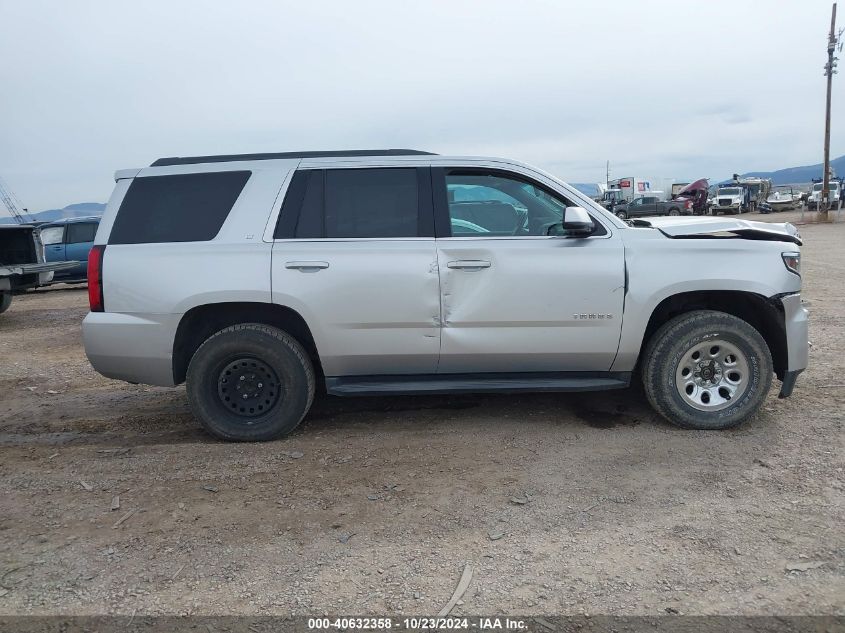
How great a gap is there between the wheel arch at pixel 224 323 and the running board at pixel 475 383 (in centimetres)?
35

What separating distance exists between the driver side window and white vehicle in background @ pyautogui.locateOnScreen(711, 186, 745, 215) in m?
42.6

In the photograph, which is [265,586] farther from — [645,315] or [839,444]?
[839,444]

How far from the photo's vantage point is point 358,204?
4.46m

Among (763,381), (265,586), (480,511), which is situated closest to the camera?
(265,586)

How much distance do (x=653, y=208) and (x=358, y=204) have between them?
3983 centimetres

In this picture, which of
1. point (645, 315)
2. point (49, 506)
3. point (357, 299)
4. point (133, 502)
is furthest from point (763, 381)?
point (49, 506)

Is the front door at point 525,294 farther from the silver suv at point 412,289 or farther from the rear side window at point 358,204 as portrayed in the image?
A: the rear side window at point 358,204

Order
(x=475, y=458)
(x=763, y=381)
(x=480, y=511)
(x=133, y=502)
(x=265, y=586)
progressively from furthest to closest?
(x=763, y=381) < (x=475, y=458) < (x=133, y=502) < (x=480, y=511) < (x=265, y=586)

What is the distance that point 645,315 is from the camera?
435 cm

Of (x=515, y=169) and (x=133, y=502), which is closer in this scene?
(x=133, y=502)

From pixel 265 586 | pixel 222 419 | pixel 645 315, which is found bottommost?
pixel 265 586

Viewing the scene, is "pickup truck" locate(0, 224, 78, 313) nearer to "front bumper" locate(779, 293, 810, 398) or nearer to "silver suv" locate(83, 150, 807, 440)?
"silver suv" locate(83, 150, 807, 440)

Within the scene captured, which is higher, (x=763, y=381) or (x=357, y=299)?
(x=357, y=299)

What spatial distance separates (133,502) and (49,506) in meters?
0.47
